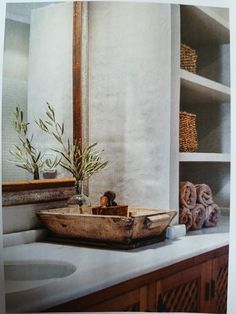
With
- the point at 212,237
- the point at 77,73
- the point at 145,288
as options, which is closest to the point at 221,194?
the point at 212,237

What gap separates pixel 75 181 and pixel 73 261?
11 centimetres

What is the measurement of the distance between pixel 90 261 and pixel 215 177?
221 mm

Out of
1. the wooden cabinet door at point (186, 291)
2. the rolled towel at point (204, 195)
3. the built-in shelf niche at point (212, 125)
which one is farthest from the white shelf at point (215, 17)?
the wooden cabinet door at point (186, 291)

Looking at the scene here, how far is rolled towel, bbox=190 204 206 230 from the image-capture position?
64 cm

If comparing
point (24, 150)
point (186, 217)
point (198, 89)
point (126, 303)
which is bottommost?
point (126, 303)

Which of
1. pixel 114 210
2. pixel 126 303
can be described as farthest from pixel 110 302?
pixel 114 210

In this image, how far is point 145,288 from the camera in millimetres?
573

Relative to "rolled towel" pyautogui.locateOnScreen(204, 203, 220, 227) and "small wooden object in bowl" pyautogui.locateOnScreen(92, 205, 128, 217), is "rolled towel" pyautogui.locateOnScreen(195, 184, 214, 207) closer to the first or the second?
"rolled towel" pyautogui.locateOnScreen(204, 203, 220, 227)

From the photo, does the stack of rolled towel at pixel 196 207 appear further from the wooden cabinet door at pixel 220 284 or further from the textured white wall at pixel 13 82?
the textured white wall at pixel 13 82

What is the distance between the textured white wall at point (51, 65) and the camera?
0.57m

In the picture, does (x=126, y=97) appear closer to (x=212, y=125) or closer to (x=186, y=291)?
(x=212, y=125)

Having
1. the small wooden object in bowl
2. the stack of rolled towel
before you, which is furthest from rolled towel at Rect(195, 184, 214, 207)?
the small wooden object in bowl

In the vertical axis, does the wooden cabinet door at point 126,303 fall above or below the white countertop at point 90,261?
below

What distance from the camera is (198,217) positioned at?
641mm
